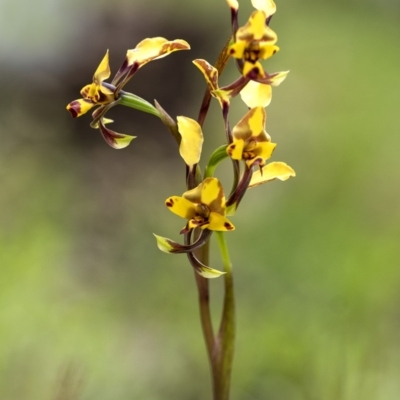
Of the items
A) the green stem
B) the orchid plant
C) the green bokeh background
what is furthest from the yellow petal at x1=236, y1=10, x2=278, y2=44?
the green bokeh background

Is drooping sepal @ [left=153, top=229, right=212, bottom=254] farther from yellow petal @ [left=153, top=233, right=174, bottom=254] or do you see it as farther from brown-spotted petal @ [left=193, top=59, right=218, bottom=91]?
brown-spotted petal @ [left=193, top=59, right=218, bottom=91]

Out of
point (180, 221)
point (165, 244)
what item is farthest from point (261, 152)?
point (180, 221)

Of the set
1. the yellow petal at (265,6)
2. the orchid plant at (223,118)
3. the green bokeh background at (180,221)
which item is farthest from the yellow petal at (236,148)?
the green bokeh background at (180,221)

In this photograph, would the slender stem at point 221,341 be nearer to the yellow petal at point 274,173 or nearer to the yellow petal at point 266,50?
the yellow petal at point 274,173

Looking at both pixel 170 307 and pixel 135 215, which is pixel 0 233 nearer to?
pixel 135 215

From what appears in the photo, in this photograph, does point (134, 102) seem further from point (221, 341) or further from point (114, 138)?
point (221, 341)

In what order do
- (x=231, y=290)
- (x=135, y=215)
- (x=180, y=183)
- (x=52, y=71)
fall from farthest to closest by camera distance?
→ (x=52, y=71) → (x=180, y=183) → (x=135, y=215) → (x=231, y=290)

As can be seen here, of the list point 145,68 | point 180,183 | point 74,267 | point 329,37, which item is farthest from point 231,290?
point 329,37
